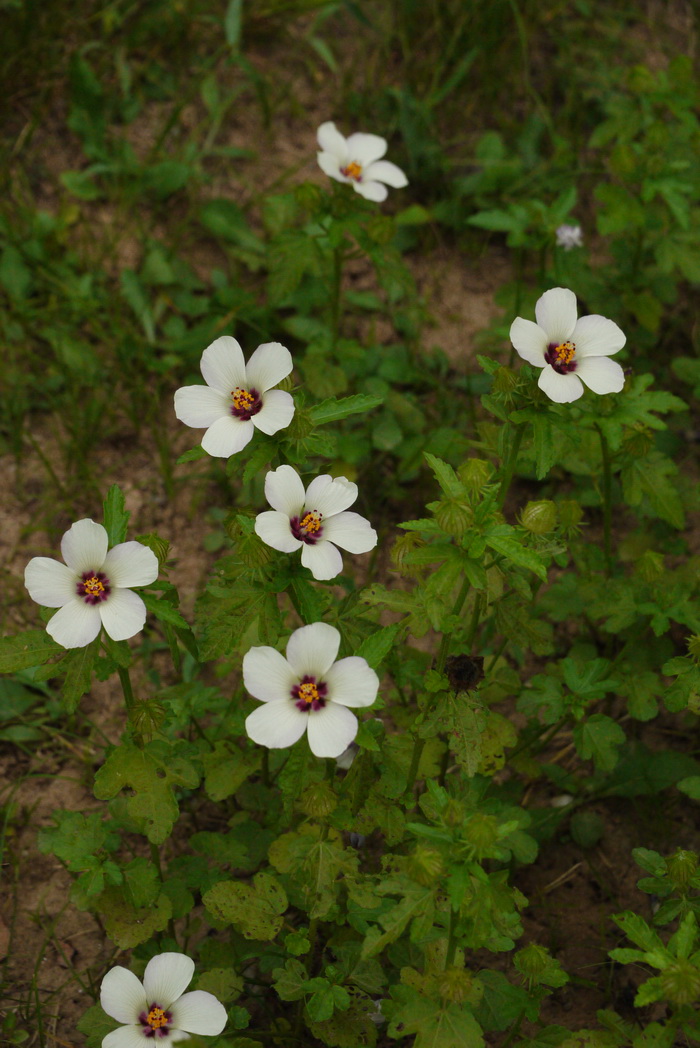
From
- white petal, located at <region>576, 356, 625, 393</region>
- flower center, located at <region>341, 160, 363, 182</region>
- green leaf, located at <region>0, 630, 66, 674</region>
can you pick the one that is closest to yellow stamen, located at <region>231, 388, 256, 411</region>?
green leaf, located at <region>0, 630, 66, 674</region>

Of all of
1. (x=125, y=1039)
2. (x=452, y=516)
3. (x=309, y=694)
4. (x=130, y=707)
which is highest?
(x=452, y=516)

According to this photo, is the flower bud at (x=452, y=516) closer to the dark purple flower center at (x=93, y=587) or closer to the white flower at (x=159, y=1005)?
the dark purple flower center at (x=93, y=587)

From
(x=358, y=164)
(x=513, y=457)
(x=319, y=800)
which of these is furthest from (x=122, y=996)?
(x=358, y=164)

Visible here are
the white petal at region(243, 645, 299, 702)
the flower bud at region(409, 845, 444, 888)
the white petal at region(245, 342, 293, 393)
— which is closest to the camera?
the flower bud at region(409, 845, 444, 888)

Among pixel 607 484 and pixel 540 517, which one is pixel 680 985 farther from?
pixel 607 484

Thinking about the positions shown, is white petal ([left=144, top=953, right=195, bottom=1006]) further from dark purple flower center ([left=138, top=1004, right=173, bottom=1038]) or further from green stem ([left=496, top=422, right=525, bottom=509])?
green stem ([left=496, top=422, right=525, bottom=509])

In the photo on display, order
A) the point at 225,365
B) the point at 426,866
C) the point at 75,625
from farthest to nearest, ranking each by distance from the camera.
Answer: the point at 225,365 < the point at 75,625 < the point at 426,866
